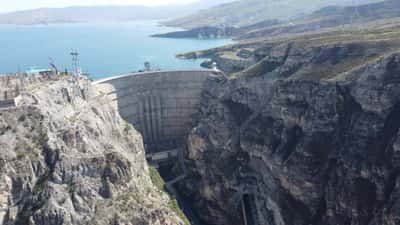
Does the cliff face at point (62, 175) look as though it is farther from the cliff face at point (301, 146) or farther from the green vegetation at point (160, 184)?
the cliff face at point (301, 146)

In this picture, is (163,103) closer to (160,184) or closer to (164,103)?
(164,103)

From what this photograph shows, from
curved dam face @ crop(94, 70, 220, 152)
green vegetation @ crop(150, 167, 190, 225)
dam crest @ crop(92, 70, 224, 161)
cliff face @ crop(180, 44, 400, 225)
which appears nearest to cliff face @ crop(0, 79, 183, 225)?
green vegetation @ crop(150, 167, 190, 225)

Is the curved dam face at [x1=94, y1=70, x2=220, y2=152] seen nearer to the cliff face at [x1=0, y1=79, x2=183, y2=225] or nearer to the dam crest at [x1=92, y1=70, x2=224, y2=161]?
the dam crest at [x1=92, y1=70, x2=224, y2=161]

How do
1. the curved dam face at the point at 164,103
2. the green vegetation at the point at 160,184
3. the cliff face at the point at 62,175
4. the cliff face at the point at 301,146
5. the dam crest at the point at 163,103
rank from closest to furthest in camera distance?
the cliff face at the point at 62,175 → the cliff face at the point at 301,146 → the green vegetation at the point at 160,184 → the dam crest at the point at 163,103 → the curved dam face at the point at 164,103

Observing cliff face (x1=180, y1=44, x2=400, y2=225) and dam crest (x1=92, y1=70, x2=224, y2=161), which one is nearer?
cliff face (x1=180, y1=44, x2=400, y2=225)

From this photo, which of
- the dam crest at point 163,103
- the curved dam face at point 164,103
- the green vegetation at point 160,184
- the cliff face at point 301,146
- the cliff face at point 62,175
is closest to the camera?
the cliff face at point 62,175

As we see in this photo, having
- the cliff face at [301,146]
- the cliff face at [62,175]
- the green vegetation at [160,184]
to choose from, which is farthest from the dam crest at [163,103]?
the cliff face at [62,175]
